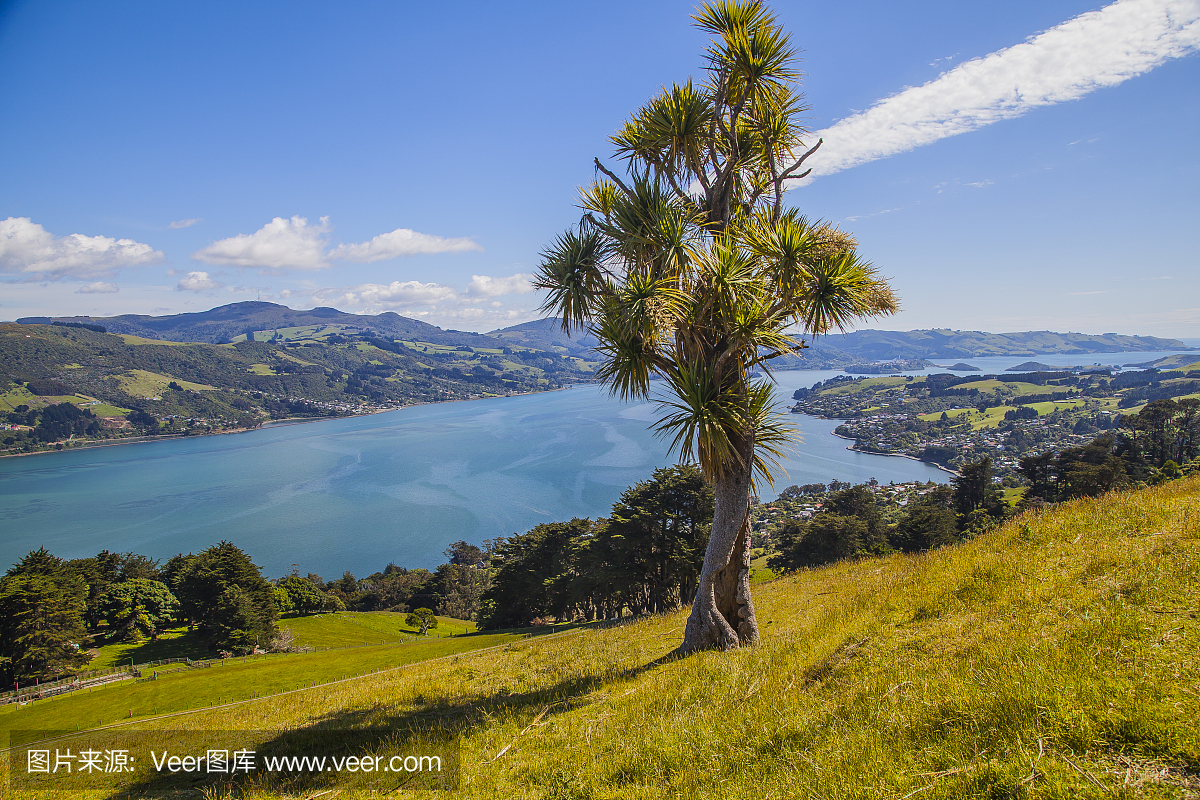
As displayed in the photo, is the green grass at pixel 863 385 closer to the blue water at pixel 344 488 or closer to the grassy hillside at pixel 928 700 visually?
the blue water at pixel 344 488

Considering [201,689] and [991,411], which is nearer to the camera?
[201,689]

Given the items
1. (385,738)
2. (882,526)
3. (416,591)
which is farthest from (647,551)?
(416,591)

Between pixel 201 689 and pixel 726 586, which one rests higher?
pixel 726 586

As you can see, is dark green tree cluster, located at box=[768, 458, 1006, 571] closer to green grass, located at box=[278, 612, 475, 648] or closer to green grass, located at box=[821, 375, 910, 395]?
green grass, located at box=[278, 612, 475, 648]

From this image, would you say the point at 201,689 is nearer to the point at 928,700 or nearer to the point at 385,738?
the point at 385,738

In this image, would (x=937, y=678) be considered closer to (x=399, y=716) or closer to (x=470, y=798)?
(x=470, y=798)

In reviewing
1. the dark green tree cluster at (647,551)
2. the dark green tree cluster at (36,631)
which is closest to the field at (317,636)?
the dark green tree cluster at (36,631)

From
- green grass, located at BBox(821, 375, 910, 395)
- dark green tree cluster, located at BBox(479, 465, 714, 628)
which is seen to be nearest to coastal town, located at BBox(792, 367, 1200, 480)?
green grass, located at BBox(821, 375, 910, 395)
